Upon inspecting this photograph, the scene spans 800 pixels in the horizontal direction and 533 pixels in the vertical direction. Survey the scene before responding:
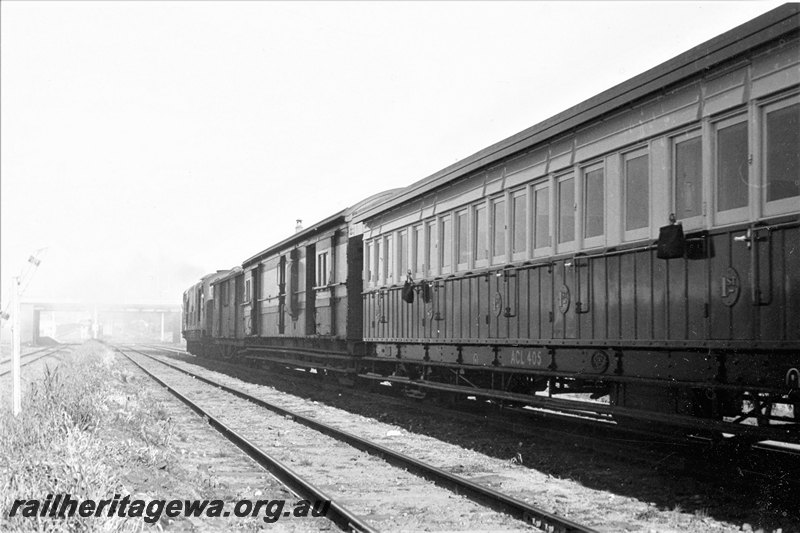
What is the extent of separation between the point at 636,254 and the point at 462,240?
4772mm

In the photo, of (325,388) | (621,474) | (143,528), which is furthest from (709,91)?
(325,388)

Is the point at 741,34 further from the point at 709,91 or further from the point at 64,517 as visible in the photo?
the point at 64,517

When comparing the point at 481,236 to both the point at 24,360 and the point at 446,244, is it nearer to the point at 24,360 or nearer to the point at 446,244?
the point at 446,244

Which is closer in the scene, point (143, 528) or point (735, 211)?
point (143, 528)

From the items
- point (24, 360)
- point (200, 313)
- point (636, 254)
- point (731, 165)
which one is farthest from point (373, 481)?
point (200, 313)

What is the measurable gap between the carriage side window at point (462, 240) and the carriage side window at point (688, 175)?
4.99 metres

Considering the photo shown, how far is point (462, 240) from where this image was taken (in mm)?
12953

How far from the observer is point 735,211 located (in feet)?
23.2

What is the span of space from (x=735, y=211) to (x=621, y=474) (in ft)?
9.06

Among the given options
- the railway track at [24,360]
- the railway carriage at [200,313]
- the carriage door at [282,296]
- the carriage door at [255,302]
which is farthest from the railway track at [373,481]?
the railway carriage at [200,313]

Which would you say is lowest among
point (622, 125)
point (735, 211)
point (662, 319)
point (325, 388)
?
point (325, 388)

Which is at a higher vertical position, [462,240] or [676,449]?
[462,240]

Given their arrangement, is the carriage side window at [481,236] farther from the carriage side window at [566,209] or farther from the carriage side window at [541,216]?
the carriage side window at [566,209]

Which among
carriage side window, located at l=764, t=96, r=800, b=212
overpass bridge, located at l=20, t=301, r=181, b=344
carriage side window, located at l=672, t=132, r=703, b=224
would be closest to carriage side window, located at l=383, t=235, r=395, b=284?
carriage side window, located at l=672, t=132, r=703, b=224
